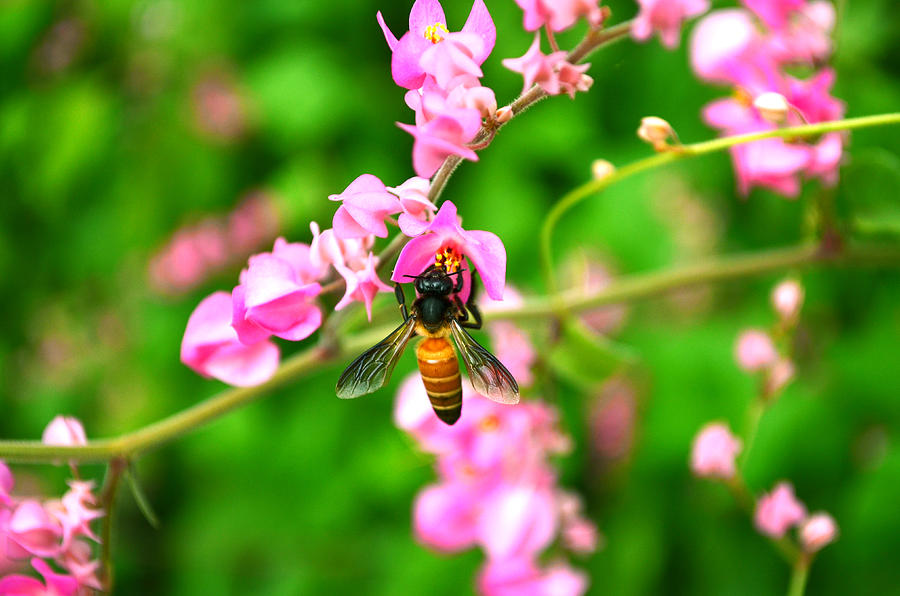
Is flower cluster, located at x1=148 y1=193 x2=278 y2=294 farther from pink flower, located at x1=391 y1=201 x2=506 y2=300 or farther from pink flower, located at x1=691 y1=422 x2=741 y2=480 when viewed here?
pink flower, located at x1=391 y1=201 x2=506 y2=300

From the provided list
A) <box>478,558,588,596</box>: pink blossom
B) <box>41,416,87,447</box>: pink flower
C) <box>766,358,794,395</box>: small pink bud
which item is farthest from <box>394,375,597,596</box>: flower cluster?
<box>41,416,87,447</box>: pink flower

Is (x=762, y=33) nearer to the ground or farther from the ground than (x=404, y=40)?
farther from the ground

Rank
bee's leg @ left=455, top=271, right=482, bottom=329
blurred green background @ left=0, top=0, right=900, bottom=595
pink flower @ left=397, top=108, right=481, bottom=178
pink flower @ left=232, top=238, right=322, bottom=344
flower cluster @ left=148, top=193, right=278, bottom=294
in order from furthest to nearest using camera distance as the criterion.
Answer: flower cluster @ left=148, top=193, right=278, bottom=294, blurred green background @ left=0, top=0, right=900, bottom=595, bee's leg @ left=455, top=271, right=482, bottom=329, pink flower @ left=232, top=238, right=322, bottom=344, pink flower @ left=397, top=108, right=481, bottom=178

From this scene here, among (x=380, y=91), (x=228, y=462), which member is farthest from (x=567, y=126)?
(x=228, y=462)

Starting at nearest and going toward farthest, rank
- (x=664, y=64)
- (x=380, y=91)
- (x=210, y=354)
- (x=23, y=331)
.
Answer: (x=210, y=354) < (x=664, y=64) < (x=380, y=91) < (x=23, y=331)

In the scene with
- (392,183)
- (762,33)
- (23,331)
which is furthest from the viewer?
(23,331)

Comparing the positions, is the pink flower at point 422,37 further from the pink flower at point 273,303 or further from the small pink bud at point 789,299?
the small pink bud at point 789,299

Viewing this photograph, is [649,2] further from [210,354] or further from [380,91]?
[380,91]
